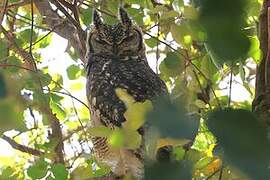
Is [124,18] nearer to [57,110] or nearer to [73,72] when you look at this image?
[73,72]

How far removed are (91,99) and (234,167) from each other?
2385 millimetres

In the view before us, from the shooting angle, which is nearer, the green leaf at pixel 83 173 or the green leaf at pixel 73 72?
the green leaf at pixel 83 173

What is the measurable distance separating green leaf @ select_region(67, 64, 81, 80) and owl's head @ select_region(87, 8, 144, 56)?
23 centimetres

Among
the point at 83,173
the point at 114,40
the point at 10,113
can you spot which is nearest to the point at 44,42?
the point at 114,40

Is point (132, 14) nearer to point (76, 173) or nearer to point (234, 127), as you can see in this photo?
point (76, 173)

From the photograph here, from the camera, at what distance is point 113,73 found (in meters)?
2.73

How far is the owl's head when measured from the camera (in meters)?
3.29

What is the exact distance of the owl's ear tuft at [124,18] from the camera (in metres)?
2.68

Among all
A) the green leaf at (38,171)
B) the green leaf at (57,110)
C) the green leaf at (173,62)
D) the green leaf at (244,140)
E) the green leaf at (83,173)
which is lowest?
the green leaf at (38,171)

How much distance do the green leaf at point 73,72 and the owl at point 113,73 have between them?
0.08 m

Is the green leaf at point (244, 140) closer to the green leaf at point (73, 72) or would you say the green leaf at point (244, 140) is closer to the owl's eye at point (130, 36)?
the green leaf at point (73, 72)

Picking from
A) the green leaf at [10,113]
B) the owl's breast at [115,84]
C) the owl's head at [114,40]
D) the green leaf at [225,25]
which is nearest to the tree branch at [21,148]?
the owl's breast at [115,84]

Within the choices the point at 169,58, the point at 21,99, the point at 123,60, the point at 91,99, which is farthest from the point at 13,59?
the point at 21,99

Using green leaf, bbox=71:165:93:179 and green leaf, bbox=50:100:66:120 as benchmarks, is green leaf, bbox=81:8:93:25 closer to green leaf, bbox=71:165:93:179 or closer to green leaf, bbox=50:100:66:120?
green leaf, bbox=50:100:66:120
